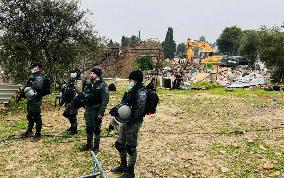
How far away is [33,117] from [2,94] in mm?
5609

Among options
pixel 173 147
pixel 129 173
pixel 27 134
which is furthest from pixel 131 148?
pixel 27 134

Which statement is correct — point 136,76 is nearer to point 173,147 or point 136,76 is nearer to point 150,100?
point 150,100

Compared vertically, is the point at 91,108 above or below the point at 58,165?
above

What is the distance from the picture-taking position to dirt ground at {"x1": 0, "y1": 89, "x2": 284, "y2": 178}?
8516 millimetres

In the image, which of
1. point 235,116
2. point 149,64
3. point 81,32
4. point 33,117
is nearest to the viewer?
point 33,117

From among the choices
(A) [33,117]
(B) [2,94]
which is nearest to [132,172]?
(A) [33,117]

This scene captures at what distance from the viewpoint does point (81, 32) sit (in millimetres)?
17203

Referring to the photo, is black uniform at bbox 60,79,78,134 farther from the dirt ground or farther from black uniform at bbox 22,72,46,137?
black uniform at bbox 22,72,46,137

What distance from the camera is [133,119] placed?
736 cm

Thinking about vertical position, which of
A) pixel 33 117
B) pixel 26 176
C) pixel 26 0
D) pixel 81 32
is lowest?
pixel 26 176

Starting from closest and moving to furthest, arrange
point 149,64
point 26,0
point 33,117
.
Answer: point 33,117 < point 26,0 < point 149,64

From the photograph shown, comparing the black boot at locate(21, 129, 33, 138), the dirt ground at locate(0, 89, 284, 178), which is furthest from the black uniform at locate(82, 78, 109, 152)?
the black boot at locate(21, 129, 33, 138)

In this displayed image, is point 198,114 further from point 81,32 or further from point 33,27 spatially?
point 33,27

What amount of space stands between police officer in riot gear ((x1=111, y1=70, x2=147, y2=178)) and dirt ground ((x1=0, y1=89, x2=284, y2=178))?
71 centimetres
